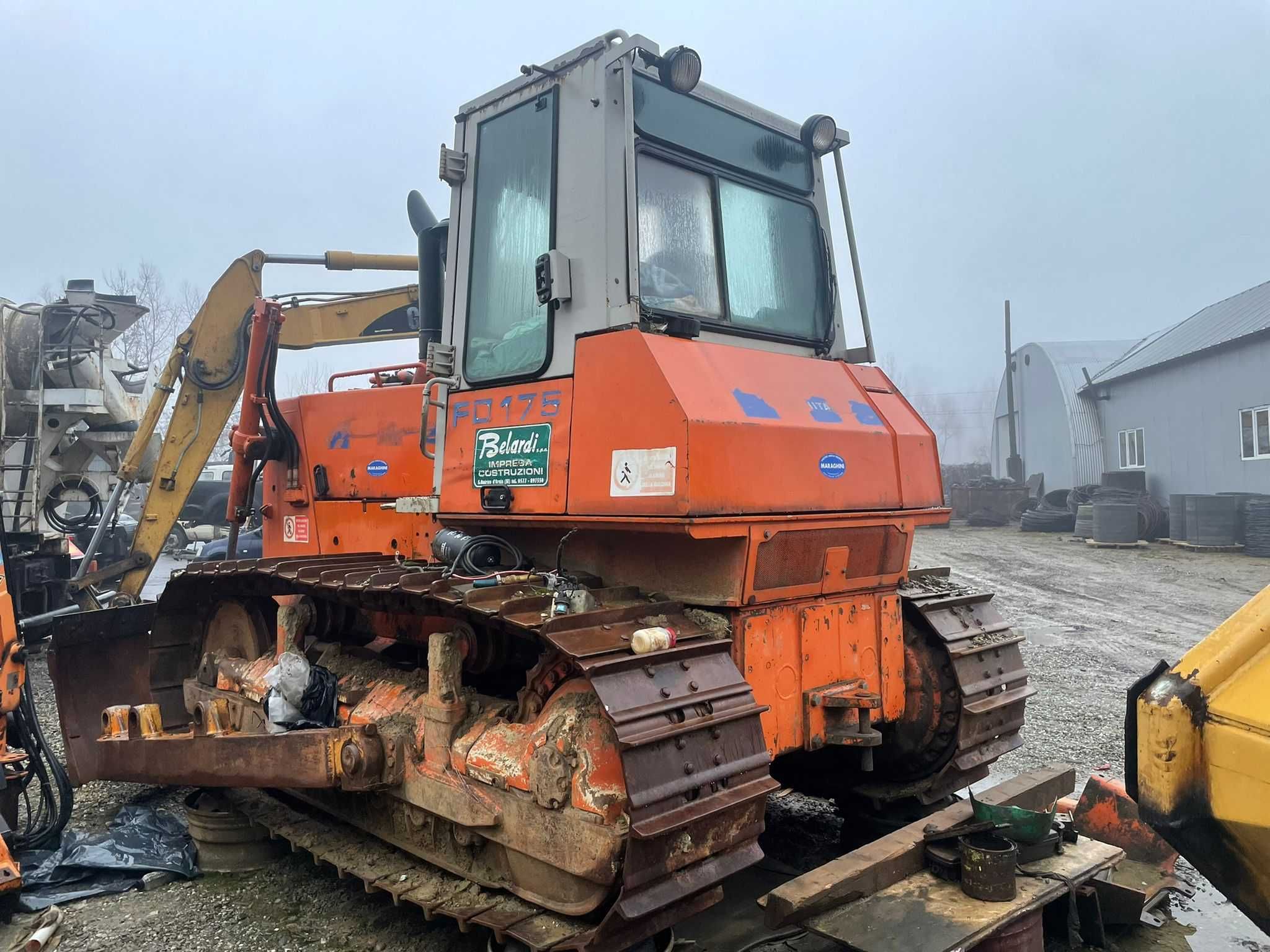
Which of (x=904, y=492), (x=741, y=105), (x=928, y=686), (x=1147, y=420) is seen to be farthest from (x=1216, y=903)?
(x=1147, y=420)

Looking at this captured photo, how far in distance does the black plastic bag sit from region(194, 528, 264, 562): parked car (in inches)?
Answer: 291

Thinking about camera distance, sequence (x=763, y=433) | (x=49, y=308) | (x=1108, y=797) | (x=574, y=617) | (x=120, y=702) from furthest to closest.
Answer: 1. (x=49, y=308)
2. (x=120, y=702)
3. (x=1108, y=797)
4. (x=763, y=433)
5. (x=574, y=617)

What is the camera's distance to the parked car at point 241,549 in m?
12.6

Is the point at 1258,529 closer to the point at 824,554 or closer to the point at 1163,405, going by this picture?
the point at 1163,405

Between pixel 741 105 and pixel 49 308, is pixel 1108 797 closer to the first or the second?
pixel 741 105

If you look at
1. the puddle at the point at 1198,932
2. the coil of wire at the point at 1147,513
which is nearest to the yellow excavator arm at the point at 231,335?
the puddle at the point at 1198,932

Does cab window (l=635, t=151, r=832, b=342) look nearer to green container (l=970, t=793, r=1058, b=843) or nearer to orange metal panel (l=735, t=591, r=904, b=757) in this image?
orange metal panel (l=735, t=591, r=904, b=757)

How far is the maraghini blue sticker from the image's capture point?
11.3ft

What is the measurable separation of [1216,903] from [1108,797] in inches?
21.2

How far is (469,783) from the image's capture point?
3303 millimetres

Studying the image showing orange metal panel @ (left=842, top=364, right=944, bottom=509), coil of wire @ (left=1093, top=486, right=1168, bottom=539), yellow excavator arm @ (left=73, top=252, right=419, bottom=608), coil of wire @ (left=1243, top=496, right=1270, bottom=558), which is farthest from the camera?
coil of wire @ (left=1093, top=486, right=1168, bottom=539)

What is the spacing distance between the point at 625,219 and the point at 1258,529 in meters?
16.5

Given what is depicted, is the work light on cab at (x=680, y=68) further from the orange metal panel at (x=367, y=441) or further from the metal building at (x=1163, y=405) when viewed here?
the metal building at (x=1163, y=405)

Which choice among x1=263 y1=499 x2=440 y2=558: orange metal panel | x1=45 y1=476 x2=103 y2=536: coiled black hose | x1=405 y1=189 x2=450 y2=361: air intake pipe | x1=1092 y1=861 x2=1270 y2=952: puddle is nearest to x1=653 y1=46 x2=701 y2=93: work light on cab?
x1=405 y1=189 x2=450 y2=361: air intake pipe
